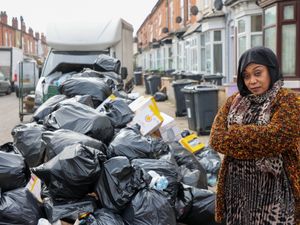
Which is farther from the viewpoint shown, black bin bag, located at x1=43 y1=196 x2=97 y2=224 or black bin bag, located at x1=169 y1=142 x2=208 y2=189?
black bin bag, located at x1=169 y1=142 x2=208 y2=189

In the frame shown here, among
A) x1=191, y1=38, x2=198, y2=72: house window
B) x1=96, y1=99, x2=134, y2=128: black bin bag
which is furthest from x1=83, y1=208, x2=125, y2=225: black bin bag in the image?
x1=191, y1=38, x2=198, y2=72: house window

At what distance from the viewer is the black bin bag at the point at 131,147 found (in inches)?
157


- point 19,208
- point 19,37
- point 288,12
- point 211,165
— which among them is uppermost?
point 19,37

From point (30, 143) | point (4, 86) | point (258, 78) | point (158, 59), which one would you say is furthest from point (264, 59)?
point (158, 59)

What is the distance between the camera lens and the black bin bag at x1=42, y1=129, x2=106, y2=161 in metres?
3.77

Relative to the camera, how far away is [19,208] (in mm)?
3047

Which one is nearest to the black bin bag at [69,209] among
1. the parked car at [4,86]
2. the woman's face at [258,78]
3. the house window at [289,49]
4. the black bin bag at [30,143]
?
the black bin bag at [30,143]

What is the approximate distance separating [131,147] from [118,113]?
3.73 ft

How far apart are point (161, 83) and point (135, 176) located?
62.8 ft

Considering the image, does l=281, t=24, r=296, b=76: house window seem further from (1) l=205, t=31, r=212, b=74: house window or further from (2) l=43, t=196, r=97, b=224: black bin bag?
(1) l=205, t=31, r=212, b=74: house window

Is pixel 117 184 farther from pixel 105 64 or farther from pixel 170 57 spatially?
pixel 170 57

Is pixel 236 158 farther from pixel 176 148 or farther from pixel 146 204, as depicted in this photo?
pixel 176 148

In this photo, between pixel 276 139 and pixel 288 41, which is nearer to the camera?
pixel 276 139

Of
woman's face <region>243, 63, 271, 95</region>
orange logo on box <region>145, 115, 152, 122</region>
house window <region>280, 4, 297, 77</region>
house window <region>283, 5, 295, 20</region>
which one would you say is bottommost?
orange logo on box <region>145, 115, 152, 122</region>
